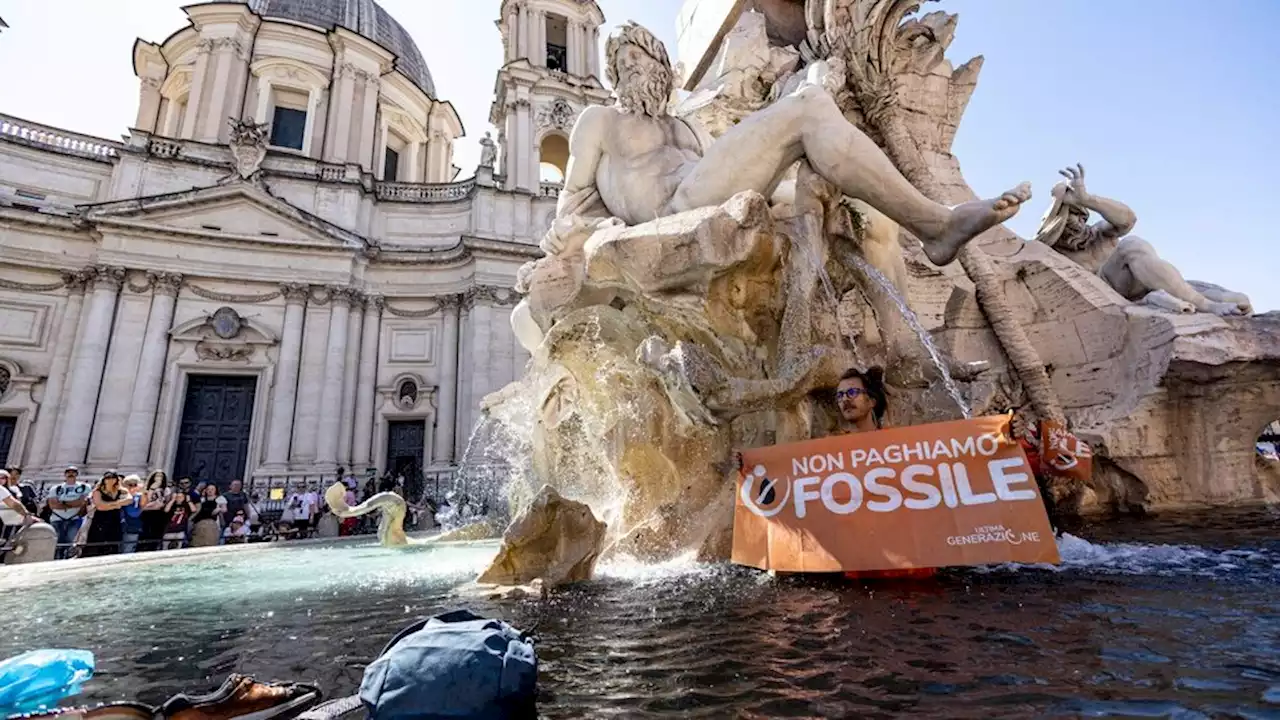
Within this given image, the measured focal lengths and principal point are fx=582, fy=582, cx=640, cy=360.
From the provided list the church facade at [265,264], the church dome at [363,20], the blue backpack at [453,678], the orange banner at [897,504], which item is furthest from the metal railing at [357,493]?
the church dome at [363,20]

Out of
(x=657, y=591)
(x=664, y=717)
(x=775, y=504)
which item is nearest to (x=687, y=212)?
(x=775, y=504)

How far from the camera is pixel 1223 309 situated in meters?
5.04

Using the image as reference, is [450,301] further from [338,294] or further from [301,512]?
[301,512]

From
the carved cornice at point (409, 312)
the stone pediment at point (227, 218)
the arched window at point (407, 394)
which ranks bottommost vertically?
the arched window at point (407, 394)

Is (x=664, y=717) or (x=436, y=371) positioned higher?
(x=436, y=371)

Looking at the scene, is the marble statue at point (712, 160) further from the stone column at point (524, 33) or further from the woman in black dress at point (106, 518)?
the stone column at point (524, 33)

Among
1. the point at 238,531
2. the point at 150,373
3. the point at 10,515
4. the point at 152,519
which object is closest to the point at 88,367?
the point at 150,373

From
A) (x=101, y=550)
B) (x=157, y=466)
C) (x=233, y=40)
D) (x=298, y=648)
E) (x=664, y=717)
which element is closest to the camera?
(x=664, y=717)

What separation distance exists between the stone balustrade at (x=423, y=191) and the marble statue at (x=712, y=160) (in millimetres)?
21791

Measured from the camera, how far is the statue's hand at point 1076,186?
20.3 feet

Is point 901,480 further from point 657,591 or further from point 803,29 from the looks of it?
point 803,29

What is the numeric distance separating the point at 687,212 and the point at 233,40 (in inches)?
1223

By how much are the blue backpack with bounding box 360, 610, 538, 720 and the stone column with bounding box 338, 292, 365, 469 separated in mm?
20979

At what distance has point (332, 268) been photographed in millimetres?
21531
